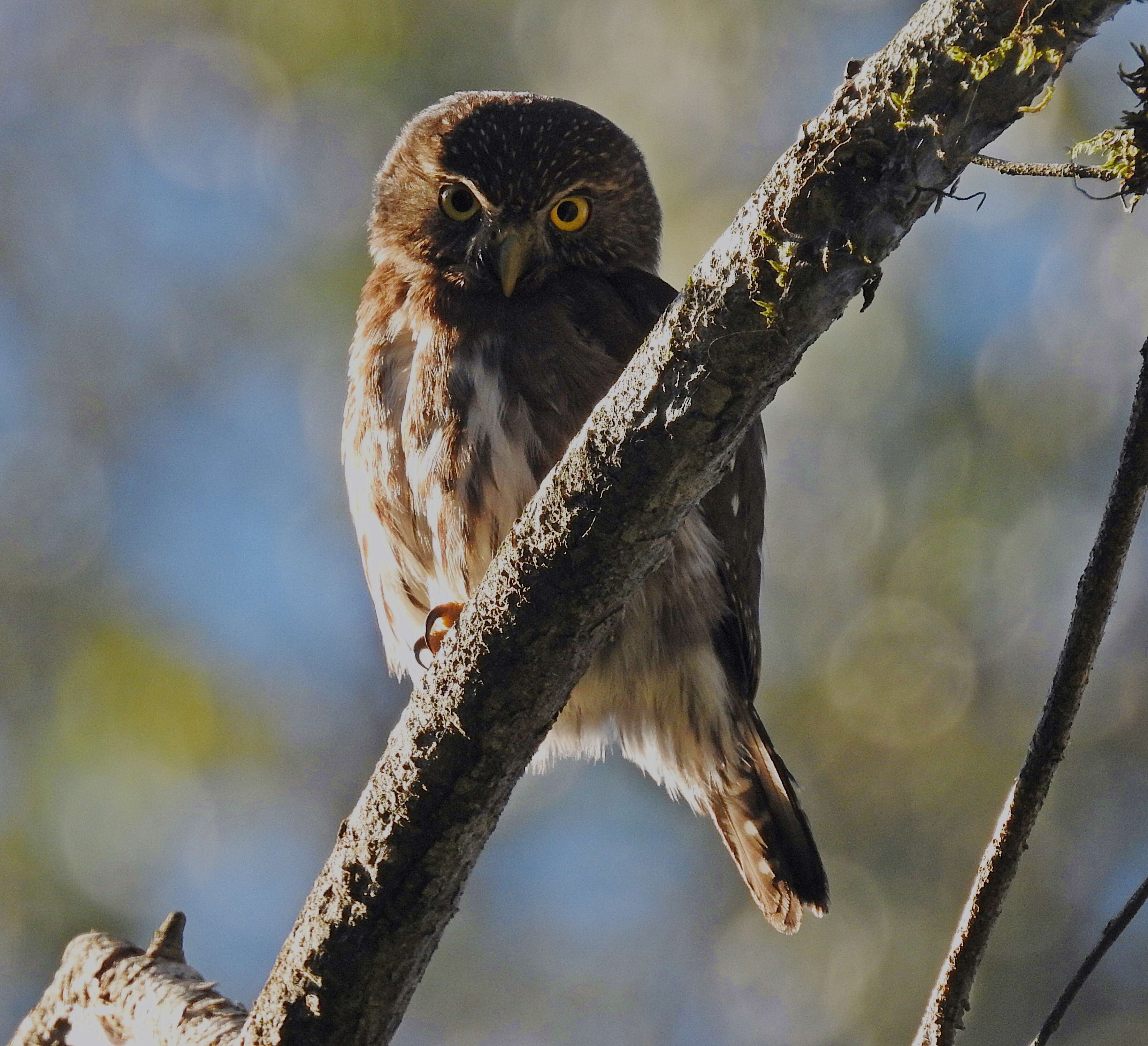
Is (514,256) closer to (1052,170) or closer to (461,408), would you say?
(461,408)

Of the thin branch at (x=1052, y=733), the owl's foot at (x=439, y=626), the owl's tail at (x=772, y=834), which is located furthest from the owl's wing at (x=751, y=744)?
the thin branch at (x=1052, y=733)

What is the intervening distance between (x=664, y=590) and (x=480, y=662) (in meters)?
1.56

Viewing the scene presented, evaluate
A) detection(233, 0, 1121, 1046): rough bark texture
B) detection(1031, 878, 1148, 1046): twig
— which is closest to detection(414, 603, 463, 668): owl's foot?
detection(233, 0, 1121, 1046): rough bark texture

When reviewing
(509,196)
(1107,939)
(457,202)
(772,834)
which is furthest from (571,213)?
(1107,939)

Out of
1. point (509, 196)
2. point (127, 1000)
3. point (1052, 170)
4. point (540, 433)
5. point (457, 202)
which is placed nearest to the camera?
point (1052, 170)

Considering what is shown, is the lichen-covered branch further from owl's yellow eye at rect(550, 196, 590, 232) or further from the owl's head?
owl's yellow eye at rect(550, 196, 590, 232)

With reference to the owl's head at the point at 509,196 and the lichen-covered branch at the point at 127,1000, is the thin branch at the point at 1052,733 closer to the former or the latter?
the lichen-covered branch at the point at 127,1000

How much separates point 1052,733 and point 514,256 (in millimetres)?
2400

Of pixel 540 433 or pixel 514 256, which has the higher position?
pixel 514 256

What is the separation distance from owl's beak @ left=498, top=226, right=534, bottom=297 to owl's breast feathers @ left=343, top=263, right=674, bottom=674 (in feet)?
0.20

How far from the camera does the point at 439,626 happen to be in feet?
13.7

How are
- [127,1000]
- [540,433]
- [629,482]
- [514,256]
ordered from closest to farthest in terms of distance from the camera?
[629,482], [127,1000], [540,433], [514,256]

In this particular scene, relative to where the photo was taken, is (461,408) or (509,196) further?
(509,196)

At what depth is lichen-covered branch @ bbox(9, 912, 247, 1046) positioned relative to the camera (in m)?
3.35
